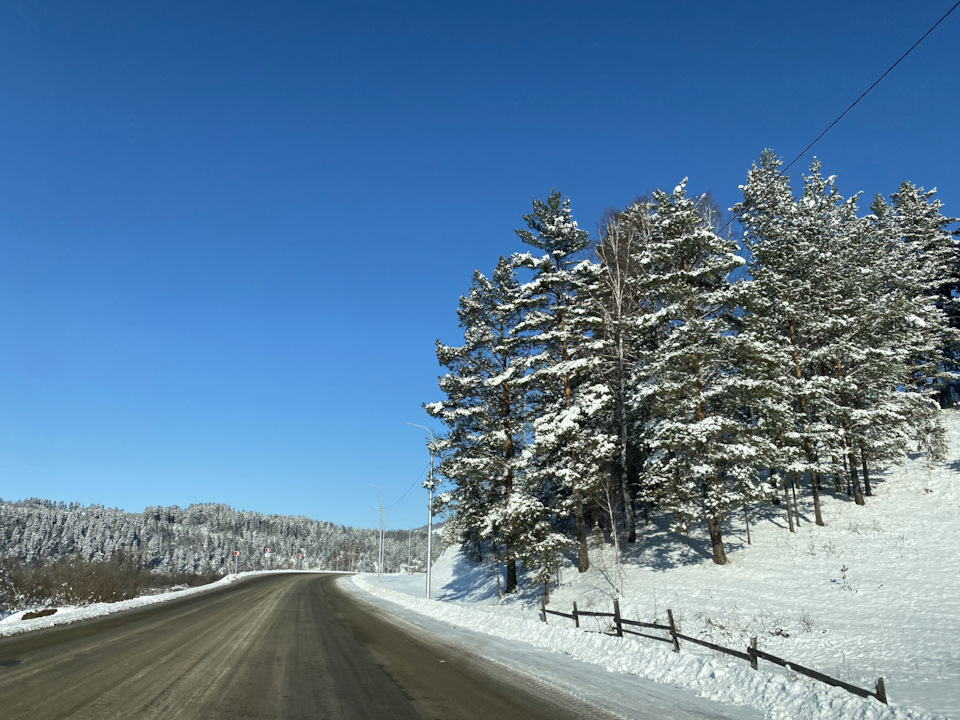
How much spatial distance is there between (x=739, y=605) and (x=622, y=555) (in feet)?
27.9

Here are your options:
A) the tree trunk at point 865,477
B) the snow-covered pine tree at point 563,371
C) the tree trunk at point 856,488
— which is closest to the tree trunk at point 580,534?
the snow-covered pine tree at point 563,371

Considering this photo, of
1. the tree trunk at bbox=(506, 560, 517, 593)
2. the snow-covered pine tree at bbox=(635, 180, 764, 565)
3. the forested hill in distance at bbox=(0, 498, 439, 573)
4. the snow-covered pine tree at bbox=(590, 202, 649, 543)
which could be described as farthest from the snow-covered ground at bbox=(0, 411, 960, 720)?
the forested hill in distance at bbox=(0, 498, 439, 573)

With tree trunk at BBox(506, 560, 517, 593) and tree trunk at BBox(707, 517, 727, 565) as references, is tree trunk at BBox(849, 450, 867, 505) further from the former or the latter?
tree trunk at BBox(506, 560, 517, 593)

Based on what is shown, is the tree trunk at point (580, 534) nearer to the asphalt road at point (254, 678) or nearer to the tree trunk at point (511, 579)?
the tree trunk at point (511, 579)

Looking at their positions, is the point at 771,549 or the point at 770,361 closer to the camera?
the point at 770,361

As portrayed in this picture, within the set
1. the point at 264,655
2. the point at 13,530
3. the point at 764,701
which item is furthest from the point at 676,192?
the point at 13,530

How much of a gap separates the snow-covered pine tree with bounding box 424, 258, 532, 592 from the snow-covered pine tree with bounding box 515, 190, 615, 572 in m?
1.20

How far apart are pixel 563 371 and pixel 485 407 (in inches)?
209

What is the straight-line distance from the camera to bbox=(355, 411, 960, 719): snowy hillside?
10.3 meters

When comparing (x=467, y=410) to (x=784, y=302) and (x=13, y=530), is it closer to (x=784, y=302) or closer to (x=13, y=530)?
(x=784, y=302)

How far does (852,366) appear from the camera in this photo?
3009 cm

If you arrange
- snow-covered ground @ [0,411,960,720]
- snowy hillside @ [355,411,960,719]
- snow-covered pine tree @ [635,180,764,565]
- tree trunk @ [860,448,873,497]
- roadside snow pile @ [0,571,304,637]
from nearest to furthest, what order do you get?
snow-covered ground @ [0,411,960,720], snowy hillside @ [355,411,960,719], roadside snow pile @ [0,571,304,637], snow-covered pine tree @ [635,180,764,565], tree trunk @ [860,448,873,497]

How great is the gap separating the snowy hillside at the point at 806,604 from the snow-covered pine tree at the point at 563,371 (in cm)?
495

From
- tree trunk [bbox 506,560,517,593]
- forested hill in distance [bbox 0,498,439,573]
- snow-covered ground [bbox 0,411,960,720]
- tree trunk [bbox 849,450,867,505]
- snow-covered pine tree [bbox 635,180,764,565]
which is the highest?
snow-covered pine tree [bbox 635,180,764,565]
